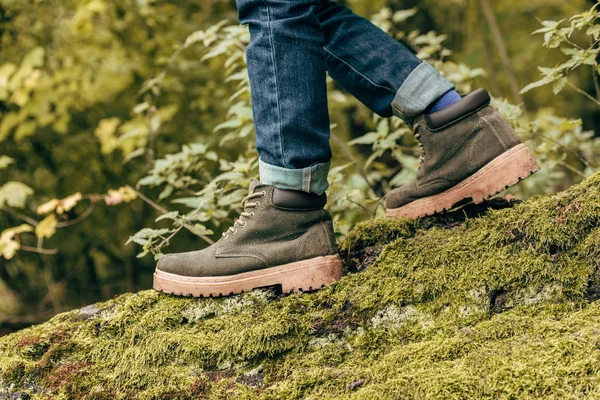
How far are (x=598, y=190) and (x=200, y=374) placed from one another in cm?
136

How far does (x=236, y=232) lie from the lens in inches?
76.2

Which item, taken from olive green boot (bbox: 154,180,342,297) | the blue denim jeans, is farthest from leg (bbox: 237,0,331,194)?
olive green boot (bbox: 154,180,342,297)

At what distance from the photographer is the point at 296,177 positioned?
1.82 metres

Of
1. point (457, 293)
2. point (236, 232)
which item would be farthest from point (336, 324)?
point (236, 232)

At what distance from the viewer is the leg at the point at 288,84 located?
1716 millimetres

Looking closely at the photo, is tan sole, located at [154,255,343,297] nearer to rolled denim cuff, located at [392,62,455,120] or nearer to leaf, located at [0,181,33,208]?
rolled denim cuff, located at [392,62,455,120]

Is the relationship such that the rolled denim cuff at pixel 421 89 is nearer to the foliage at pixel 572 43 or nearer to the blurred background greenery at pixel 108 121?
the foliage at pixel 572 43

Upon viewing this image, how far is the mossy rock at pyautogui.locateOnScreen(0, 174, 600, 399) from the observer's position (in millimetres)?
1364

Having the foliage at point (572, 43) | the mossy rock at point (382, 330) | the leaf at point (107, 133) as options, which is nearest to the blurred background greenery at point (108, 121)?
the leaf at point (107, 133)

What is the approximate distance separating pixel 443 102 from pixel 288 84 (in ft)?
1.99

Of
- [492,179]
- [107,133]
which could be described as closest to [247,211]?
[492,179]

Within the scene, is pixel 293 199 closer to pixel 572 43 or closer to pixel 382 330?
pixel 382 330

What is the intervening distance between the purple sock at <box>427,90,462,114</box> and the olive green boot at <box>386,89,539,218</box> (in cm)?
3

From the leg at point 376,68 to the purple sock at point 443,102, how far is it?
3 centimetres
